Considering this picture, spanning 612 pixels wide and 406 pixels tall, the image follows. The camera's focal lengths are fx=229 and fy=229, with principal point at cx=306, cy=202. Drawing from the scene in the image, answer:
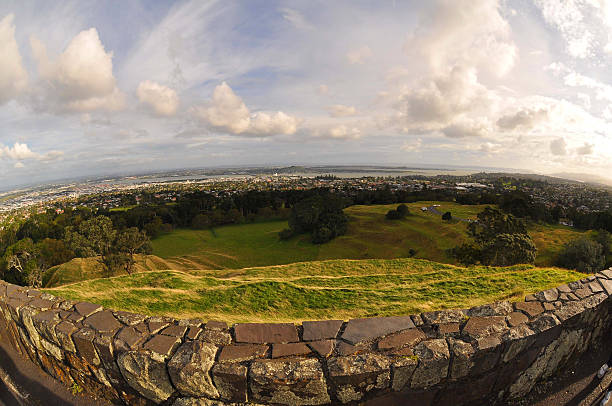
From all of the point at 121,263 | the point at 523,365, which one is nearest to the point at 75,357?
the point at 523,365

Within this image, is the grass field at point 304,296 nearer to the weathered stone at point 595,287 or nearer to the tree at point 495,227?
→ the weathered stone at point 595,287

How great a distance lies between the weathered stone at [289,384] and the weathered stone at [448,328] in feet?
5.57

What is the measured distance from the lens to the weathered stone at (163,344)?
9.00ft

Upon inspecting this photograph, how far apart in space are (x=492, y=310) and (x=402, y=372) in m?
2.04

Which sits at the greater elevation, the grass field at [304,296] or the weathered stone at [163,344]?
the weathered stone at [163,344]

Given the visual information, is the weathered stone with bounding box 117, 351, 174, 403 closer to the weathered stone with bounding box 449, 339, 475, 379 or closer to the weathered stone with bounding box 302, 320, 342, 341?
the weathered stone with bounding box 302, 320, 342, 341

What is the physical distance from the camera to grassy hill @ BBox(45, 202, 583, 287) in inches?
826

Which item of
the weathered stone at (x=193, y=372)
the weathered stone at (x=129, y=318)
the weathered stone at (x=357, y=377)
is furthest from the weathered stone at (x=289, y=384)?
the weathered stone at (x=129, y=318)

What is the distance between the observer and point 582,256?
19.3 metres

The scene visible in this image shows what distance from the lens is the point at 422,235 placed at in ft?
85.5

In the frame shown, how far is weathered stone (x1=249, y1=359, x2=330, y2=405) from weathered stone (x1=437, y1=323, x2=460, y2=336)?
170cm

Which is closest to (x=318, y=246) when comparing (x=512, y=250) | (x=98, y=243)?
(x=512, y=250)

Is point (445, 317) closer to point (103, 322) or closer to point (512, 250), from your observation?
point (103, 322)

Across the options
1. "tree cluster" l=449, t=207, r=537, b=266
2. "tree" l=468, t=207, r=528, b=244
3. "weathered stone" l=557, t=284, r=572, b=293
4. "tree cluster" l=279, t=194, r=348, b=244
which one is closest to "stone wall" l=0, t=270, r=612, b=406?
"weathered stone" l=557, t=284, r=572, b=293
